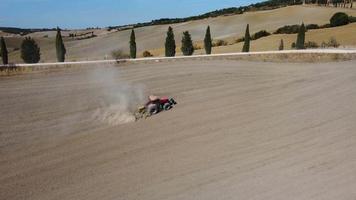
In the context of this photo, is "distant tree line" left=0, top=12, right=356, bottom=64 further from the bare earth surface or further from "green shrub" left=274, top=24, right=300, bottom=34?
the bare earth surface

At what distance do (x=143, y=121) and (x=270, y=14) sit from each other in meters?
93.0

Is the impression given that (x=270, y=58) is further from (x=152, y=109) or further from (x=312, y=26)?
(x=312, y=26)

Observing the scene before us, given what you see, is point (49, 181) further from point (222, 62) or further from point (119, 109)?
point (222, 62)

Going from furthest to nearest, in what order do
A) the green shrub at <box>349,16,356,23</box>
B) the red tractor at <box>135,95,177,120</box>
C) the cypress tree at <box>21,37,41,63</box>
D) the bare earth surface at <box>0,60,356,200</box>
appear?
the green shrub at <box>349,16,356,23</box> → the cypress tree at <box>21,37,41,63</box> → the red tractor at <box>135,95,177,120</box> → the bare earth surface at <box>0,60,356,200</box>

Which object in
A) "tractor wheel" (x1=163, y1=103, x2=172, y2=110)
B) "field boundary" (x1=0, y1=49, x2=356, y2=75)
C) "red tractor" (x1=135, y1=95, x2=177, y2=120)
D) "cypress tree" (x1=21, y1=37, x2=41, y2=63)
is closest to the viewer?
"red tractor" (x1=135, y1=95, x2=177, y2=120)

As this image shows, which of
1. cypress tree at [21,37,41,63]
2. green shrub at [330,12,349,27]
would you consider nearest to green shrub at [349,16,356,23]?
green shrub at [330,12,349,27]

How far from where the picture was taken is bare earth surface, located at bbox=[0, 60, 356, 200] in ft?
67.1

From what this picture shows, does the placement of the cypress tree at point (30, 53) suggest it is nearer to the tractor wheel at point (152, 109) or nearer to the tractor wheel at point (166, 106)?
the tractor wheel at point (166, 106)

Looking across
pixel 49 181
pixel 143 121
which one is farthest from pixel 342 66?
pixel 49 181

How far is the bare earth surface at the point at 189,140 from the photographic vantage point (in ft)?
67.1

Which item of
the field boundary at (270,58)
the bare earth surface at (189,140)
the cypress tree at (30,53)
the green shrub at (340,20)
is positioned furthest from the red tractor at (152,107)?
the green shrub at (340,20)

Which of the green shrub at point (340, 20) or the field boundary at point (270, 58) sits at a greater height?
the green shrub at point (340, 20)

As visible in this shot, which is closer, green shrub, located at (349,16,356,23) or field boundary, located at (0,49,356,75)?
field boundary, located at (0,49,356,75)

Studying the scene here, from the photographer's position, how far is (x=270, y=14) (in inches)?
4633
